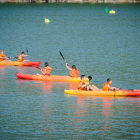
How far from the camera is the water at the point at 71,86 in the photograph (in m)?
22.0

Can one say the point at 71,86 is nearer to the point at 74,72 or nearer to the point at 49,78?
the point at 74,72

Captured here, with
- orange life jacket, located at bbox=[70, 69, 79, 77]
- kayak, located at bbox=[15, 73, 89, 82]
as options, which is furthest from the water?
orange life jacket, located at bbox=[70, 69, 79, 77]

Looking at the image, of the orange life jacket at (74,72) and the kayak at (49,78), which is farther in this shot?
the kayak at (49,78)

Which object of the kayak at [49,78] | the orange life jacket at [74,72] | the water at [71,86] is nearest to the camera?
the water at [71,86]

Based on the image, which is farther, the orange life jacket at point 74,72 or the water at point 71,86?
the orange life jacket at point 74,72

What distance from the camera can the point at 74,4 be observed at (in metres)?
128

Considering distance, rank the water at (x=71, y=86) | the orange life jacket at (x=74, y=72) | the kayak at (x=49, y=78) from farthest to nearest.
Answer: the kayak at (x=49, y=78) < the orange life jacket at (x=74, y=72) < the water at (x=71, y=86)

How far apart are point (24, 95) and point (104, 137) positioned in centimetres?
868

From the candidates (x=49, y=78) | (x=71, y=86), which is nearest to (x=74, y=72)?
(x=71, y=86)

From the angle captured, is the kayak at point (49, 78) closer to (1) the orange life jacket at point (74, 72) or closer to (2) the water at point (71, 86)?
(1) the orange life jacket at point (74, 72)

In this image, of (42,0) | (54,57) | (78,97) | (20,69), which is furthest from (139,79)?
(42,0)

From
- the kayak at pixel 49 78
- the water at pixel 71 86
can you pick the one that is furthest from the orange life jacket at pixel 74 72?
the water at pixel 71 86

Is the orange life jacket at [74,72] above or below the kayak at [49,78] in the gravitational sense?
above

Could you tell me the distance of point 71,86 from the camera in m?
30.2
